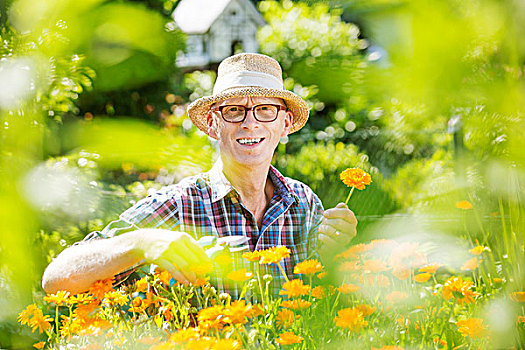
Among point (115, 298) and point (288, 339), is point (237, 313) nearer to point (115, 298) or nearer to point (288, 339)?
point (288, 339)

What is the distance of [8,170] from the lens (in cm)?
65

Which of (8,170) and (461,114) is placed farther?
(8,170)

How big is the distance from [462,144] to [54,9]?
437mm

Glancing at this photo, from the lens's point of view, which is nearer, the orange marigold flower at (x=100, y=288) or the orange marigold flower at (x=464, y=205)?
the orange marigold flower at (x=464, y=205)

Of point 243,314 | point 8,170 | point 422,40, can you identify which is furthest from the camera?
point 8,170

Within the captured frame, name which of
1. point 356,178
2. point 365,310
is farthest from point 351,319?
point 356,178

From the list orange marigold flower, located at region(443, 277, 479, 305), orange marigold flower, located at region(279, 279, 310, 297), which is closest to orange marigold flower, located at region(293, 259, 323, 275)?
orange marigold flower, located at region(279, 279, 310, 297)

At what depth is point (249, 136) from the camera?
2.51 ft

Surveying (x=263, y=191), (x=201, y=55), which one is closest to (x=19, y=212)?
(x=201, y=55)

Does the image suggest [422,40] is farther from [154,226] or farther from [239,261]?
[154,226]

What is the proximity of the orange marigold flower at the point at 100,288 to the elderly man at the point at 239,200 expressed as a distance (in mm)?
20

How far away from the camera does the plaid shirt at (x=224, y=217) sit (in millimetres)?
778

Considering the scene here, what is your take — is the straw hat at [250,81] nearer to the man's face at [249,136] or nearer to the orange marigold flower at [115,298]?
the man's face at [249,136]

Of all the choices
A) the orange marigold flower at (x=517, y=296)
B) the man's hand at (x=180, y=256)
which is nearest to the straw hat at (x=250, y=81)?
the man's hand at (x=180, y=256)
